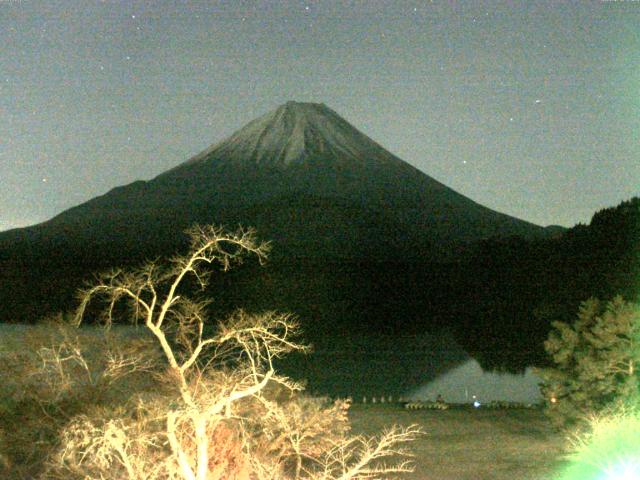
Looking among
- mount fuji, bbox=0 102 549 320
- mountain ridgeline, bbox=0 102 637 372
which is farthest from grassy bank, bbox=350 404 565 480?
mount fuji, bbox=0 102 549 320

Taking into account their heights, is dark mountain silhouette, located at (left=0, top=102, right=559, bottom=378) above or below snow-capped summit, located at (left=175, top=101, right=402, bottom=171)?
below

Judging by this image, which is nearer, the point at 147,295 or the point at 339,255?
the point at 147,295

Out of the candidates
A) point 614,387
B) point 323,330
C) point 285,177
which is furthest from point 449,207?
point 614,387

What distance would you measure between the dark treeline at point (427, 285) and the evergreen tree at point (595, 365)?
876 centimetres

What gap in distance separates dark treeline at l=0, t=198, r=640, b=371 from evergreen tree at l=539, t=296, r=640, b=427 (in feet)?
28.7

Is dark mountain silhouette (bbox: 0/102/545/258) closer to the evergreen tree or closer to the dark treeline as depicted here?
the dark treeline

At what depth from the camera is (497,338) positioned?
1387 inches

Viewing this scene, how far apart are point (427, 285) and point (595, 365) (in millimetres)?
44266

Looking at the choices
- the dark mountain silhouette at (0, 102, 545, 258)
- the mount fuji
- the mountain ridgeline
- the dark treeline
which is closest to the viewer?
the dark treeline

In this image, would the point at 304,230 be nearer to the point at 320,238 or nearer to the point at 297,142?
the point at 320,238

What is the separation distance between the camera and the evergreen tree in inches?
477

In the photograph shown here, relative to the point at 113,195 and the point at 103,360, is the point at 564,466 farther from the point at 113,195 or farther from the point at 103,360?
the point at 113,195

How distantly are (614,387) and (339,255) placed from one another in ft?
210

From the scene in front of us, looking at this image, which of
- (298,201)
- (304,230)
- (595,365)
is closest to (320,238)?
(304,230)
